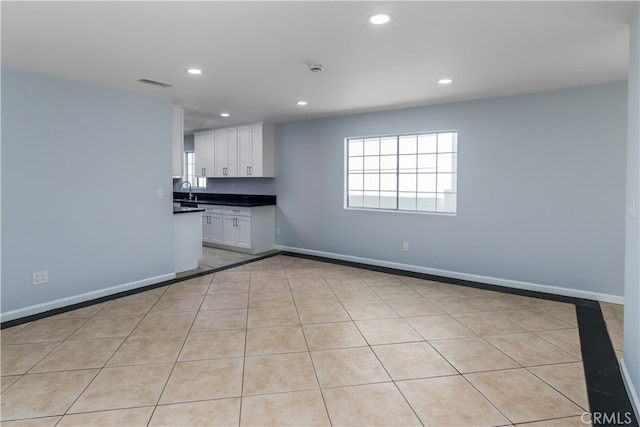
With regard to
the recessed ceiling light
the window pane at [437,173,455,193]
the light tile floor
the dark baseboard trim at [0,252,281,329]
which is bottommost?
the light tile floor

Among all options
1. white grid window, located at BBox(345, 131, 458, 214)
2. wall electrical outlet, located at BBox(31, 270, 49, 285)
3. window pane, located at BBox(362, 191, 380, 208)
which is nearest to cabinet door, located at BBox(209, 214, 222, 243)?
white grid window, located at BBox(345, 131, 458, 214)

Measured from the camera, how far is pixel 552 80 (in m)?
3.62

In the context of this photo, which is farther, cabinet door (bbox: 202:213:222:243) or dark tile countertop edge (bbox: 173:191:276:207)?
cabinet door (bbox: 202:213:222:243)

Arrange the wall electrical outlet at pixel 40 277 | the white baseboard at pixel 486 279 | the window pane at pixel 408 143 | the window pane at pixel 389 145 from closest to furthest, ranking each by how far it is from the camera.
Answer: the wall electrical outlet at pixel 40 277
the white baseboard at pixel 486 279
the window pane at pixel 408 143
the window pane at pixel 389 145

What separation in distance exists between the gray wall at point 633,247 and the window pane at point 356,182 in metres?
3.70

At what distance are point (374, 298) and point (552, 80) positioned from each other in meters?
2.89

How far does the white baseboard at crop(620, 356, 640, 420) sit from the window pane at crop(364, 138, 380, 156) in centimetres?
386

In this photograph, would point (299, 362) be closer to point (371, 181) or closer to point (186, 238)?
point (186, 238)

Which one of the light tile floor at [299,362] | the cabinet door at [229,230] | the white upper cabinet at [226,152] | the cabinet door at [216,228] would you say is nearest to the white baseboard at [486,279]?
the light tile floor at [299,362]

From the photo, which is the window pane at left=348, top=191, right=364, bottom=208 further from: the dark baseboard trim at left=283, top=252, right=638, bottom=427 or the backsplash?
the dark baseboard trim at left=283, top=252, right=638, bottom=427

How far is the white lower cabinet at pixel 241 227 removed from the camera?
6324 millimetres

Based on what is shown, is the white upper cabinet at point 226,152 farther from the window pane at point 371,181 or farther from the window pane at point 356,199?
the window pane at point 371,181

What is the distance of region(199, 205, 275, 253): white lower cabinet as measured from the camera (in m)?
6.32

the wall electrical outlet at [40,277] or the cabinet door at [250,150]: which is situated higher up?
the cabinet door at [250,150]
